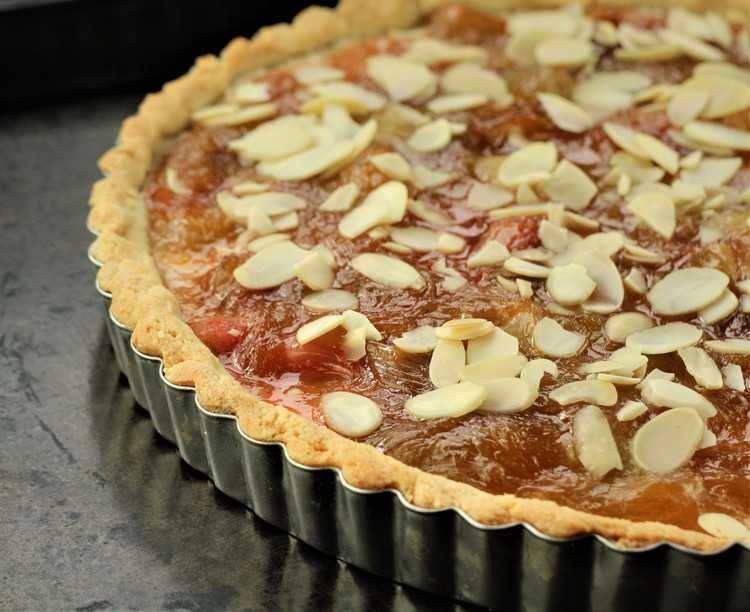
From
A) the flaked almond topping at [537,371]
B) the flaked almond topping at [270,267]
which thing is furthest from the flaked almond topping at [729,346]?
the flaked almond topping at [270,267]

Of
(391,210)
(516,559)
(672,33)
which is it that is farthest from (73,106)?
(516,559)

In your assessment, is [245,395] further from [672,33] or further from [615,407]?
[672,33]

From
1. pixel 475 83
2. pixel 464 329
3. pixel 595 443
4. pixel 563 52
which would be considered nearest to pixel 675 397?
pixel 595 443

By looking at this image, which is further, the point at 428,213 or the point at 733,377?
the point at 428,213

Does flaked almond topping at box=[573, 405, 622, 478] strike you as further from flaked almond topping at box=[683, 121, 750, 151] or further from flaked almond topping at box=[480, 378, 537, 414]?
flaked almond topping at box=[683, 121, 750, 151]

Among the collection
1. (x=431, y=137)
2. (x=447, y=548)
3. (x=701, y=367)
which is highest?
(x=431, y=137)

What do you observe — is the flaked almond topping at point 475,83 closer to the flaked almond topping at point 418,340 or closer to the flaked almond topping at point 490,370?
the flaked almond topping at point 418,340

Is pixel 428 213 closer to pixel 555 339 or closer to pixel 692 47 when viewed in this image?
pixel 555 339
